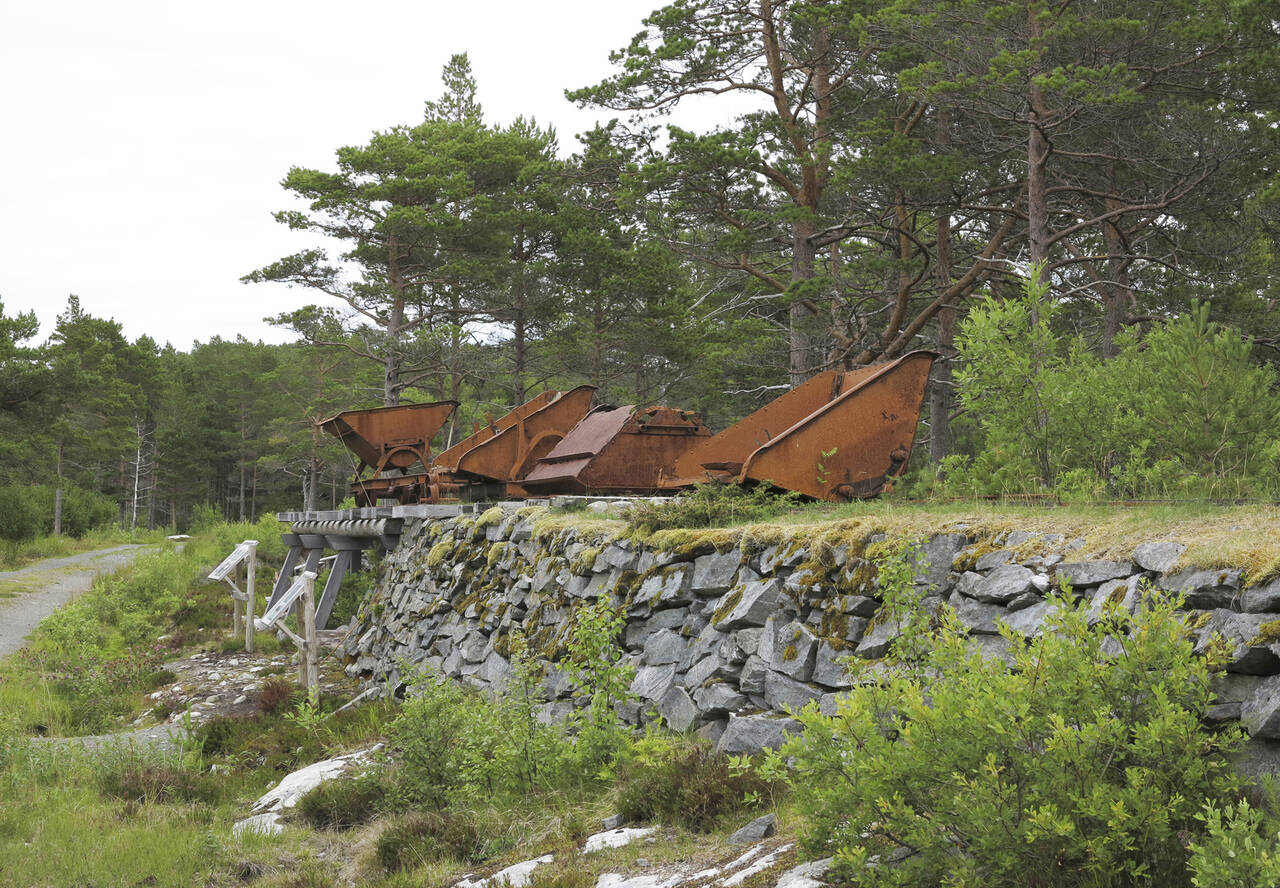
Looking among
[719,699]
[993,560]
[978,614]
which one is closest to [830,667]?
[719,699]

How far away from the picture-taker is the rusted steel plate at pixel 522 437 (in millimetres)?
15469

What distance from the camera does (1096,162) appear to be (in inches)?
611

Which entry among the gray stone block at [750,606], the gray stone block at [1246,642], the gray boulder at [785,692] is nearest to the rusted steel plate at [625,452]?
the gray stone block at [750,606]

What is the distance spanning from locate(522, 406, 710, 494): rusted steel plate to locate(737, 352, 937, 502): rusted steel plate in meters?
3.88

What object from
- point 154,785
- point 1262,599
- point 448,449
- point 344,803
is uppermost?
point 448,449

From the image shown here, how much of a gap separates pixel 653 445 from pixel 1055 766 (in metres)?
9.74

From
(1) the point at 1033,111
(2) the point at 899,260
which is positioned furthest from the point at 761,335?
(1) the point at 1033,111

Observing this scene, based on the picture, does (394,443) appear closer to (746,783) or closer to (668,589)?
(668,589)

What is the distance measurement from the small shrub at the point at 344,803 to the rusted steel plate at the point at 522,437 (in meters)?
7.73

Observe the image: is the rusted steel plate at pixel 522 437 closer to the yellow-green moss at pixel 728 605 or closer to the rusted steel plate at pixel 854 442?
the rusted steel plate at pixel 854 442

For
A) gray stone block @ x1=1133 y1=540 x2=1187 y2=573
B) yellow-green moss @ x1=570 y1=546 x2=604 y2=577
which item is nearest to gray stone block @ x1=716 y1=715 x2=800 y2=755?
gray stone block @ x1=1133 y1=540 x2=1187 y2=573

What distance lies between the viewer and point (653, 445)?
12.8 meters

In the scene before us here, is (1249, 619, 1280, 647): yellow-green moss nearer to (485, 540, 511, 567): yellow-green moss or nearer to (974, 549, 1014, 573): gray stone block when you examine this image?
(974, 549, 1014, 573): gray stone block

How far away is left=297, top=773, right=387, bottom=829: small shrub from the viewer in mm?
7672
